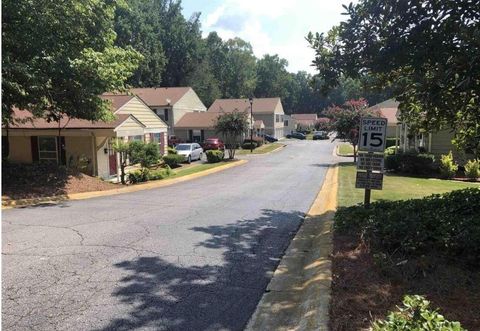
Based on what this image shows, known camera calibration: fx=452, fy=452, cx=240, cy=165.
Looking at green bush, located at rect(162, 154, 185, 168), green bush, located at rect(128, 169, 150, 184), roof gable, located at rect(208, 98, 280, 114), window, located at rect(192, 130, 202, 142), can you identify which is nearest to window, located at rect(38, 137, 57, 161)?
green bush, located at rect(128, 169, 150, 184)

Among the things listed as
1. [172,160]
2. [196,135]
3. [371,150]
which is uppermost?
[371,150]

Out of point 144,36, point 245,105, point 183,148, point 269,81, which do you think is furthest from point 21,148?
point 269,81

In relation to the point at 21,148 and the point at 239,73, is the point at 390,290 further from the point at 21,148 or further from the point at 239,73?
the point at 239,73

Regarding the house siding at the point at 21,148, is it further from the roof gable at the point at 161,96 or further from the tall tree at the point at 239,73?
the tall tree at the point at 239,73

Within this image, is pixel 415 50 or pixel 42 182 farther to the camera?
pixel 42 182

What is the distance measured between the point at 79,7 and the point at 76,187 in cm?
604

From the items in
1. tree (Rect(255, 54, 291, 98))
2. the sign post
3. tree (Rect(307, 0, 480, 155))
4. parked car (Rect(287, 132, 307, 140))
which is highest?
tree (Rect(255, 54, 291, 98))

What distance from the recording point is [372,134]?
812 cm

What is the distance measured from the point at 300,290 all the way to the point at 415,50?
4731 millimetres

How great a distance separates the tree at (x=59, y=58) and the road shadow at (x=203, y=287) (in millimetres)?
8797

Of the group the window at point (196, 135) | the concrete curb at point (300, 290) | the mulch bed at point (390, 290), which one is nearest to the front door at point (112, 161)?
the concrete curb at point (300, 290)

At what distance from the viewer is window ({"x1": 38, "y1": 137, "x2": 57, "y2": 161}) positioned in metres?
22.2

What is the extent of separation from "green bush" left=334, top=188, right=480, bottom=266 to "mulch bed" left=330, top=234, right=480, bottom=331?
0.33 m

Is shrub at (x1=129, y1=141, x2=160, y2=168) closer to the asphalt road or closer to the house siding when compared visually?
the house siding
